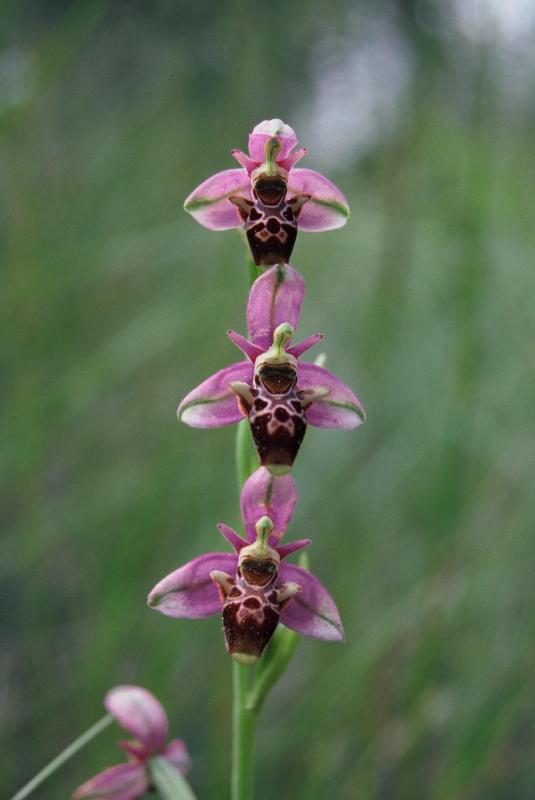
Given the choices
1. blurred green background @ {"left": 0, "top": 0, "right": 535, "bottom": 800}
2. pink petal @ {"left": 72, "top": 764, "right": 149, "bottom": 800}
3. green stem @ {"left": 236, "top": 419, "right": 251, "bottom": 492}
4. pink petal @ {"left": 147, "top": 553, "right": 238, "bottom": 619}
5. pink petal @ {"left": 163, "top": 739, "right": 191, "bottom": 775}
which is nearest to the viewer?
pink petal @ {"left": 147, "top": 553, "right": 238, "bottom": 619}

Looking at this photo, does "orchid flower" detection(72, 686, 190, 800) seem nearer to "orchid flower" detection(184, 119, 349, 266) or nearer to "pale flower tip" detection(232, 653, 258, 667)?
"pale flower tip" detection(232, 653, 258, 667)

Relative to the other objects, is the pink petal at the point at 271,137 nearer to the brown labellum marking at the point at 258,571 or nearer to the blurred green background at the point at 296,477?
the brown labellum marking at the point at 258,571

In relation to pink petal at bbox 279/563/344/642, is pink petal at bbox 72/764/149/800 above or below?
below

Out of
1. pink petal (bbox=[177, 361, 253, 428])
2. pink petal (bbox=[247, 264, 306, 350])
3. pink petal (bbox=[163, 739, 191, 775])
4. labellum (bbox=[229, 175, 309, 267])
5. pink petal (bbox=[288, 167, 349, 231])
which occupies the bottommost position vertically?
pink petal (bbox=[163, 739, 191, 775])

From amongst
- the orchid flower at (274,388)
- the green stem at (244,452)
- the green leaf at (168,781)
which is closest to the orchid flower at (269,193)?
the orchid flower at (274,388)

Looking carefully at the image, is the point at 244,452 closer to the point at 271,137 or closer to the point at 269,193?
the point at 269,193

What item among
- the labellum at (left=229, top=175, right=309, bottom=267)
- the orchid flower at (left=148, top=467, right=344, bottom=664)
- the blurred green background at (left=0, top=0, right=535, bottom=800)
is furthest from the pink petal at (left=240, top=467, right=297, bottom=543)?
the blurred green background at (left=0, top=0, right=535, bottom=800)

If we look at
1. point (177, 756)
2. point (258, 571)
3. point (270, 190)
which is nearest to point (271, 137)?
point (270, 190)

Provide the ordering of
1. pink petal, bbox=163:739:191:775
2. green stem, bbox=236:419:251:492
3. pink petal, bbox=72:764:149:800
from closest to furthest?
1. green stem, bbox=236:419:251:492
2. pink petal, bbox=72:764:149:800
3. pink petal, bbox=163:739:191:775
